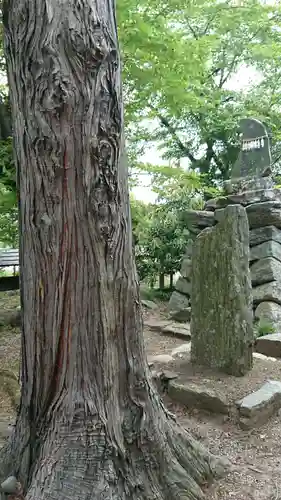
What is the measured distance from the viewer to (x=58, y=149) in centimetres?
198

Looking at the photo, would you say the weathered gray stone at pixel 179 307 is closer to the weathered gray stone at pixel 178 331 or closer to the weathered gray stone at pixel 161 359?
the weathered gray stone at pixel 178 331

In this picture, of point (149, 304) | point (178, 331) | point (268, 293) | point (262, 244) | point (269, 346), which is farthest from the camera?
point (149, 304)

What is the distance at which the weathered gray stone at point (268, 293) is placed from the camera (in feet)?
20.9

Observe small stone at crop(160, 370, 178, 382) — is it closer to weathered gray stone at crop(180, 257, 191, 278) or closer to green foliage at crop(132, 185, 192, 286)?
weathered gray stone at crop(180, 257, 191, 278)

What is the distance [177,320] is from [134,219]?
1.85 m

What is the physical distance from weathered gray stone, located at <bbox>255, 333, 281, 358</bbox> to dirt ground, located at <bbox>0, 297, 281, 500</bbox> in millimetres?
534

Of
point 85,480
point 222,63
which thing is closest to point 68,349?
point 85,480

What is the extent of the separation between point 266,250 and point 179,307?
1.67m

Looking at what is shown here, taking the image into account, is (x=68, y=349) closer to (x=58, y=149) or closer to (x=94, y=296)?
(x=94, y=296)

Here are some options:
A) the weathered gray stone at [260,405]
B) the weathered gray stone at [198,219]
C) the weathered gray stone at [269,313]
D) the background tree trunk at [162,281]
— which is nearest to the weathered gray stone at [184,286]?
the background tree trunk at [162,281]

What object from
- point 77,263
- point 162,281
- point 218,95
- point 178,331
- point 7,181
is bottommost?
point 178,331

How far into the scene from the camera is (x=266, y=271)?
6668 mm

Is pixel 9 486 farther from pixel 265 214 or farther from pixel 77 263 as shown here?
pixel 265 214

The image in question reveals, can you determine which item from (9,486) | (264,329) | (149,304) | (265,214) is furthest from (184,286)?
(9,486)
